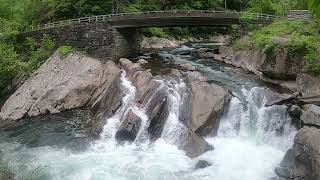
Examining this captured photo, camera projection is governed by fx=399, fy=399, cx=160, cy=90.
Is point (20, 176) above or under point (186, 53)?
under

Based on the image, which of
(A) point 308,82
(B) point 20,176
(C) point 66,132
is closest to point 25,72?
(C) point 66,132

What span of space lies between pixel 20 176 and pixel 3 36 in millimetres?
21975

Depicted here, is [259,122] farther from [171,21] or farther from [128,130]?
[171,21]

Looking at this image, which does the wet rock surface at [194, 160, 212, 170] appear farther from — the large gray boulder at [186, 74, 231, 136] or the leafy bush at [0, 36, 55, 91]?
the leafy bush at [0, 36, 55, 91]

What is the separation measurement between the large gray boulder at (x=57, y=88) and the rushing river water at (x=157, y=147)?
1402 millimetres

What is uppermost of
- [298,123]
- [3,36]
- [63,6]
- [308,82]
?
[63,6]

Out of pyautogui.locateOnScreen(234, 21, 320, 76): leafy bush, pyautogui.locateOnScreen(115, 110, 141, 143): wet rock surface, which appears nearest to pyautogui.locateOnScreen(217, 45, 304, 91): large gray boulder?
pyautogui.locateOnScreen(234, 21, 320, 76): leafy bush

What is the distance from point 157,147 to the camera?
22.7 metres

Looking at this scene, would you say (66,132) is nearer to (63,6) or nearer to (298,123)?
(298,123)

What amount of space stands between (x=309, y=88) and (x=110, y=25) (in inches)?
814

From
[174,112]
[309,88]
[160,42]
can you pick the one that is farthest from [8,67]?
[160,42]

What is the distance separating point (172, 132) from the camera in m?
23.6

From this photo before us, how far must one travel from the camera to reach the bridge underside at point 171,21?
37.4 metres

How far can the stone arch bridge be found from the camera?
37.2 m
